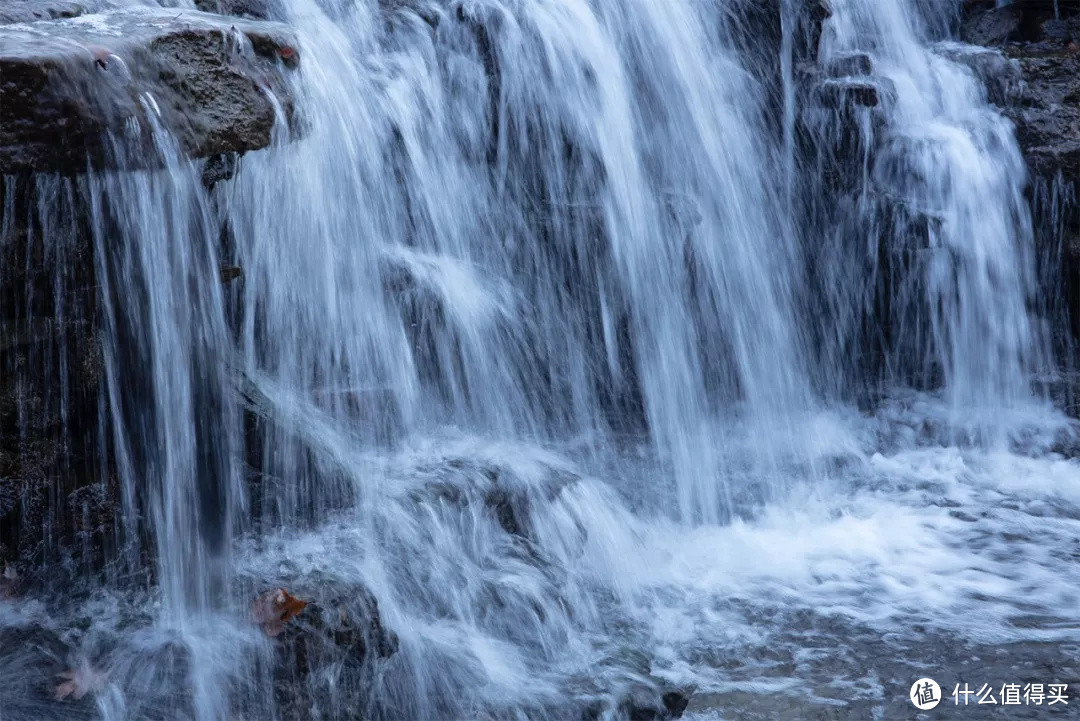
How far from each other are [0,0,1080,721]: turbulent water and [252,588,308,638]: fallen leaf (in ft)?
0.16

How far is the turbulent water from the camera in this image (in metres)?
3.68

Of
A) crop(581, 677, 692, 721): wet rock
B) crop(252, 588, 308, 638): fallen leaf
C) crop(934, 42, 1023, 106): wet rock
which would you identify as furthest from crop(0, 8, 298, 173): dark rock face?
crop(934, 42, 1023, 106): wet rock

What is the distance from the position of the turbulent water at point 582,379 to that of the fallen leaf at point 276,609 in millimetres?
48

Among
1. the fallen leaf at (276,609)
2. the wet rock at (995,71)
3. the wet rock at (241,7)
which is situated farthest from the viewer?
the wet rock at (995,71)

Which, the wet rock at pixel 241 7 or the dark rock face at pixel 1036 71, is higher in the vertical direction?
the wet rock at pixel 241 7

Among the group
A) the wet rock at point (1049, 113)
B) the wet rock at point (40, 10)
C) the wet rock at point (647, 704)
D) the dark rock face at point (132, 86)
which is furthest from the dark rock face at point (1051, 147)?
the wet rock at point (40, 10)

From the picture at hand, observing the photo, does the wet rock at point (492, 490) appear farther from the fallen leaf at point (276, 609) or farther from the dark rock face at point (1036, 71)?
the dark rock face at point (1036, 71)

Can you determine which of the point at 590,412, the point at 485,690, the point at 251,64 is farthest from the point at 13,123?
the point at 590,412

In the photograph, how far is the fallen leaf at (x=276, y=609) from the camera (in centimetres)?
350

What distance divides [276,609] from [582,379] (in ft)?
8.34

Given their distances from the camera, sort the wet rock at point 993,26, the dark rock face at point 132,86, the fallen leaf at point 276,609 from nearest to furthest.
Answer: the dark rock face at point 132,86, the fallen leaf at point 276,609, the wet rock at point 993,26

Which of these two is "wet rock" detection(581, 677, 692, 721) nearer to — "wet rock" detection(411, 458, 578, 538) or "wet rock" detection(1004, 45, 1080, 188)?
"wet rock" detection(411, 458, 578, 538)

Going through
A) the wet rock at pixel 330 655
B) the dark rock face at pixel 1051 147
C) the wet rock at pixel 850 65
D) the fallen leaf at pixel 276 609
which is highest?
the wet rock at pixel 850 65

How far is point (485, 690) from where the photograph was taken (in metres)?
A: 3.61
